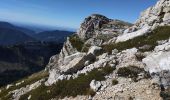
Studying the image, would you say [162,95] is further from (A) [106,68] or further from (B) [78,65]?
(B) [78,65]

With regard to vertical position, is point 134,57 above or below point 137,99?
above

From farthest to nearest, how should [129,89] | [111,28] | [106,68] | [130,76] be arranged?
[111,28]
[106,68]
[130,76]
[129,89]

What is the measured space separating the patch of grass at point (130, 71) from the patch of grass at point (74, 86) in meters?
1.20

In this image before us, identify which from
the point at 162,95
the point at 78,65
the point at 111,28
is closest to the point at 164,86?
the point at 162,95

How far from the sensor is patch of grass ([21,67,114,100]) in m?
26.0

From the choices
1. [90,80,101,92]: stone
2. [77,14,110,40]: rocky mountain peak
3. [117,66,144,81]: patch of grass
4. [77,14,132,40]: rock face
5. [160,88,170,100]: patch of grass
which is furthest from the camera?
[77,14,110,40]: rocky mountain peak

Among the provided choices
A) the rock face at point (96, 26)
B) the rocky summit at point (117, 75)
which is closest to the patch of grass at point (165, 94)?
the rocky summit at point (117, 75)

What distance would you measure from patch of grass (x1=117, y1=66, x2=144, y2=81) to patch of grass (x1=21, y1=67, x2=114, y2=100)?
1.20m

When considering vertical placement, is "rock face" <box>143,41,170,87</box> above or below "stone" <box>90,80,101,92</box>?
above

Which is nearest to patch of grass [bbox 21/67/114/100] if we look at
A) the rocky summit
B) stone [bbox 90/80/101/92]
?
the rocky summit

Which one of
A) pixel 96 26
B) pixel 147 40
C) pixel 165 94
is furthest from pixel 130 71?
pixel 96 26

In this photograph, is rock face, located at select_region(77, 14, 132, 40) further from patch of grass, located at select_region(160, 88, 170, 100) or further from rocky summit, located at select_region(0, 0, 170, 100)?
patch of grass, located at select_region(160, 88, 170, 100)

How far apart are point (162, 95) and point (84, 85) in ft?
23.8

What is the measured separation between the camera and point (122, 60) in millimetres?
28875
